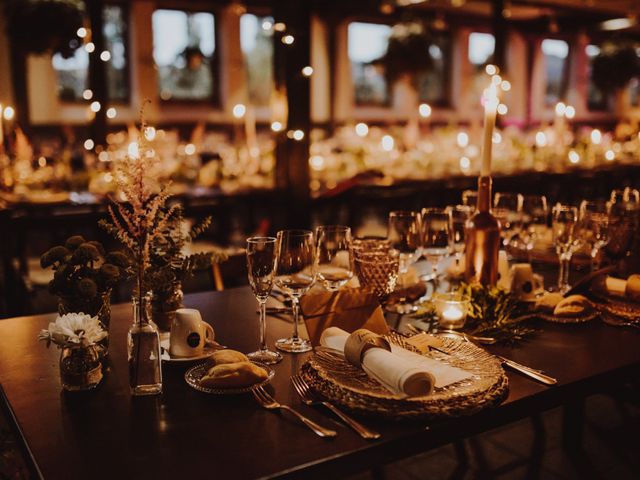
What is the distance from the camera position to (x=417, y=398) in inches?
42.6

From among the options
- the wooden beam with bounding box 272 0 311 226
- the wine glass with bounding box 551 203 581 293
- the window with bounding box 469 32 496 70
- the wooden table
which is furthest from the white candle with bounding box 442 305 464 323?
the window with bounding box 469 32 496 70

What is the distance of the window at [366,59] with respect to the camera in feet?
30.4

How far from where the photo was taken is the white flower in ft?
3.81

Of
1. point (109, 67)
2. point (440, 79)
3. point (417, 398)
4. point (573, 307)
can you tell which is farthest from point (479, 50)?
point (417, 398)

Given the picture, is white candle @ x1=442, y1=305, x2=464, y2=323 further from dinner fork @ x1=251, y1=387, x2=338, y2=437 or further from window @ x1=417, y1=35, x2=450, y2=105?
window @ x1=417, y1=35, x2=450, y2=105

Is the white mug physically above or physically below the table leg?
above

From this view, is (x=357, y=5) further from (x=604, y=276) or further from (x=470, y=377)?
(x=470, y=377)

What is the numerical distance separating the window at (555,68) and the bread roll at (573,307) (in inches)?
426

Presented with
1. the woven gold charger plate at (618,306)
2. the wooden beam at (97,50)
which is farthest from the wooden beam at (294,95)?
the woven gold charger plate at (618,306)

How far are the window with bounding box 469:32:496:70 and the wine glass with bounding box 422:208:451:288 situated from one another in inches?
366

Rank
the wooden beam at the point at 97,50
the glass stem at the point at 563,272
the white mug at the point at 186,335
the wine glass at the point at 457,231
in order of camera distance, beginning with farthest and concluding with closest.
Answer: the wooden beam at the point at 97,50
the glass stem at the point at 563,272
the wine glass at the point at 457,231
the white mug at the point at 186,335

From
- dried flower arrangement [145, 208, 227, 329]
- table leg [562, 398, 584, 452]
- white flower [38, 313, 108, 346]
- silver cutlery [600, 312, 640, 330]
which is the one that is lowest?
table leg [562, 398, 584, 452]

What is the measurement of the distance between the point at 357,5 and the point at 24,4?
4.95 m

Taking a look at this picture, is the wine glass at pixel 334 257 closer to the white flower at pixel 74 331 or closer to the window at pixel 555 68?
the white flower at pixel 74 331
